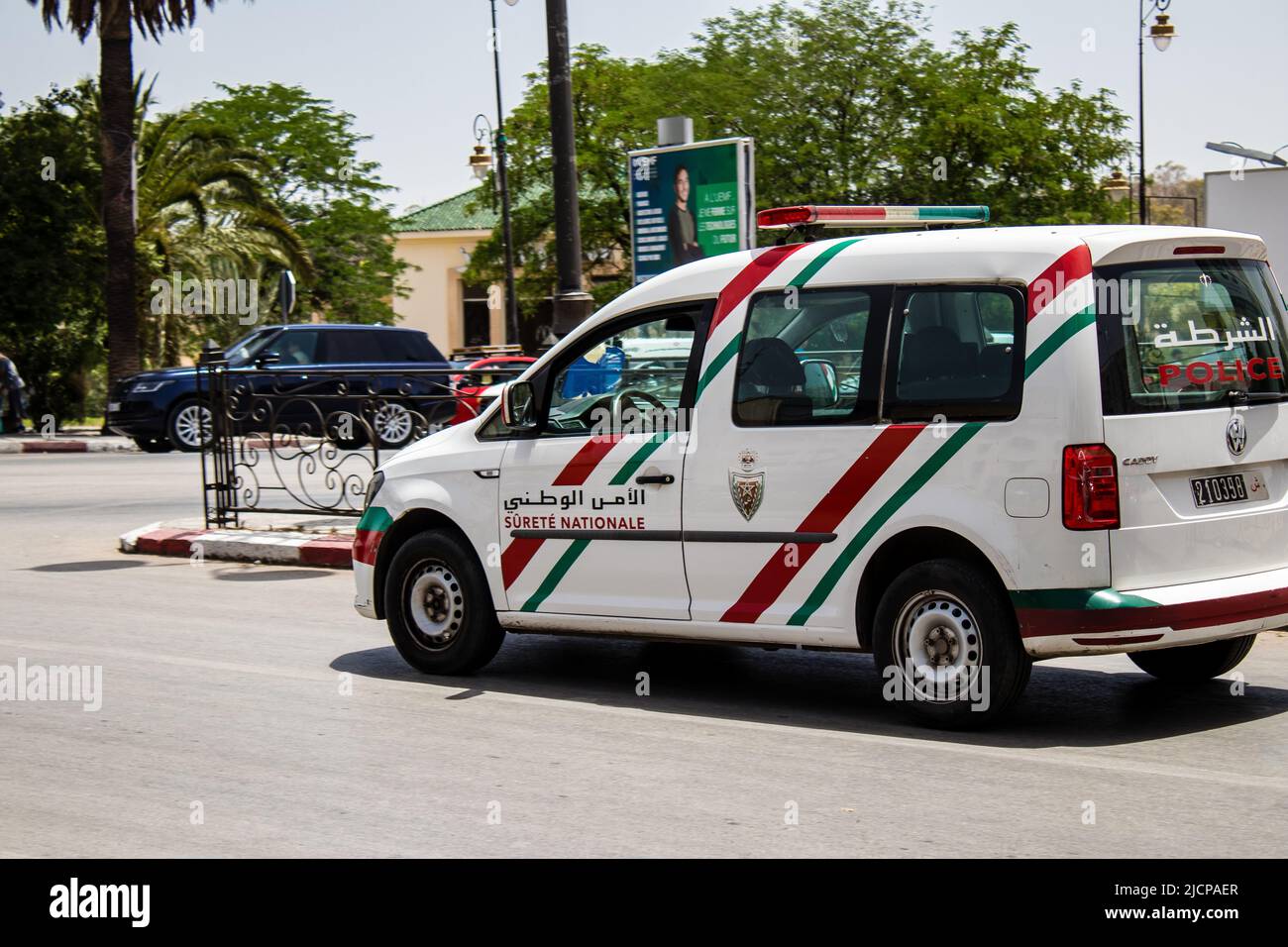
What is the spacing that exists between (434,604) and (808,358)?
2.52 meters

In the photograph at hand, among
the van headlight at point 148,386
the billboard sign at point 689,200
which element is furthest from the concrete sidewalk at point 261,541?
the van headlight at point 148,386

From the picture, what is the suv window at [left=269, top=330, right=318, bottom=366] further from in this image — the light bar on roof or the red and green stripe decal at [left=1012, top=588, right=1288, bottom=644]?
the red and green stripe decal at [left=1012, top=588, right=1288, bottom=644]

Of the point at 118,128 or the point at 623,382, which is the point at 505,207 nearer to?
the point at 118,128

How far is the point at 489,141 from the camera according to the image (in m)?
45.8

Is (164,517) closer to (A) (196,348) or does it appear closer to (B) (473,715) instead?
(B) (473,715)

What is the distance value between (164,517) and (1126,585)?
11.6 m

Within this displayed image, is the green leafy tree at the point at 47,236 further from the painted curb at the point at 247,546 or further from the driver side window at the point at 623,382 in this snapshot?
the driver side window at the point at 623,382

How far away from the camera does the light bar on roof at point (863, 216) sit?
23.3 feet

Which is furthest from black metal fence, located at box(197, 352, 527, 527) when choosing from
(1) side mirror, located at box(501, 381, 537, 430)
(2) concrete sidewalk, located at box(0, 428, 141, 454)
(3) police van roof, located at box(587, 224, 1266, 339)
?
(2) concrete sidewalk, located at box(0, 428, 141, 454)

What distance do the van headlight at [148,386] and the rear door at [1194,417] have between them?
19.5m

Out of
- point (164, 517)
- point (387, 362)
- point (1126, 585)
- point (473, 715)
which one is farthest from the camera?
point (387, 362)

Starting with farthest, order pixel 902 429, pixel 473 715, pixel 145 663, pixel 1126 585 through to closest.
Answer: pixel 145 663 → pixel 473 715 → pixel 902 429 → pixel 1126 585
